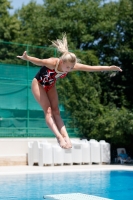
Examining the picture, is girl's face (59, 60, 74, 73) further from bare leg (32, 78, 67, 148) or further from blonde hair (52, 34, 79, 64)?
bare leg (32, 78, 67, 148)

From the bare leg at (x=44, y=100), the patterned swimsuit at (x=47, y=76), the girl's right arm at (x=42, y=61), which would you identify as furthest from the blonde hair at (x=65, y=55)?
the bare leg at (x=44, y=100)

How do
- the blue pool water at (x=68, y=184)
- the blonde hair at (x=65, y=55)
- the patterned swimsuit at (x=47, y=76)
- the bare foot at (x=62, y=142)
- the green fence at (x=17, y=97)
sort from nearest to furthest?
the blonde hair at (x=65, y=55)
the bare foot at (x=62, y=142)
the patterned swimsuit at (x=47, y=76)
the blue pool water at (x=68, y=184)
the green fence at (x=17, y=97)

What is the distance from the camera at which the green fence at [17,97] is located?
61.3 ft

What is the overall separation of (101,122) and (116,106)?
7.98 feet

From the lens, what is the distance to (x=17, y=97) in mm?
19281

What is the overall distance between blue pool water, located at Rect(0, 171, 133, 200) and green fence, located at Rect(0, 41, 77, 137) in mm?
4607

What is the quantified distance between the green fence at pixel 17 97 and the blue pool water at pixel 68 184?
4.61m

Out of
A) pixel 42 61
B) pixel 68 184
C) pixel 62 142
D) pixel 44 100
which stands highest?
pixel 42 61

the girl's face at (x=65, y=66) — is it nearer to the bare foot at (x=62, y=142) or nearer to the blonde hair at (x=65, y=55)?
the blonde hair at (x=65, y=55)

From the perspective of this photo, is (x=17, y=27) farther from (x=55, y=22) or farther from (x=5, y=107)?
(x=5, y=107)

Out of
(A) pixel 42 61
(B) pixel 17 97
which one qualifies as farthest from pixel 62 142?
(B) pixel 17 97

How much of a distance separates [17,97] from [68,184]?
765cm

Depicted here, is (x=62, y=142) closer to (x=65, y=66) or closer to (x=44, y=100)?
(x=44, y=100)

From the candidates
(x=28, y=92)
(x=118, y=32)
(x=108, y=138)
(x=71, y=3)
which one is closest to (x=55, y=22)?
(x=71, y=3)
